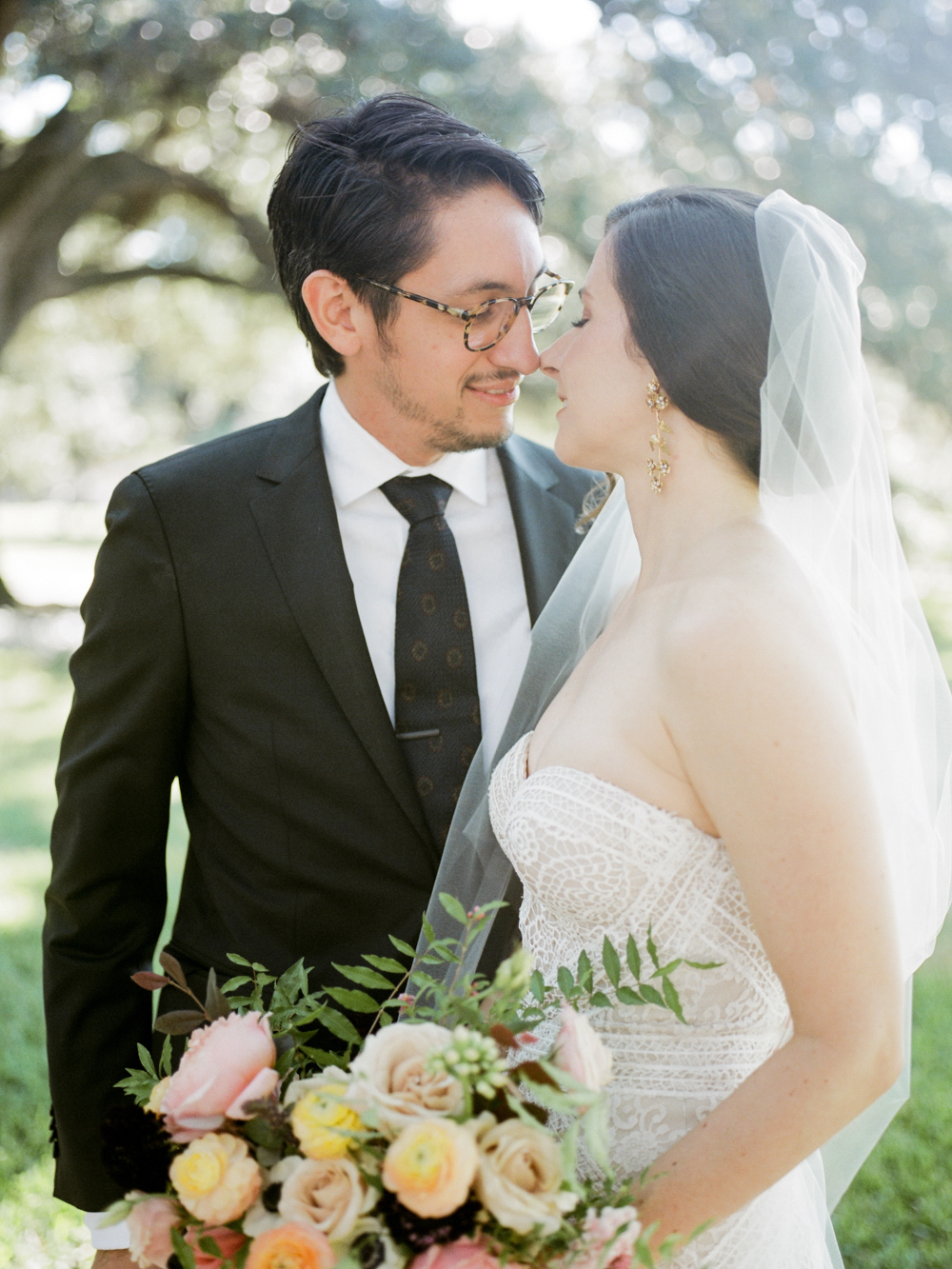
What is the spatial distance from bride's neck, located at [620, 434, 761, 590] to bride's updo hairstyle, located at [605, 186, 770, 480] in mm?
36

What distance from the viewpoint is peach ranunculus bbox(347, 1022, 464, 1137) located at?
1.16 metres

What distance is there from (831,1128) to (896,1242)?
2.23 m

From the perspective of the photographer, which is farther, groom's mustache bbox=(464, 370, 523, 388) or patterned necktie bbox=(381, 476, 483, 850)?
groom's mustache bbox=(464, 370, 523, 388)

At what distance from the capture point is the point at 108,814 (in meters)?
2.28

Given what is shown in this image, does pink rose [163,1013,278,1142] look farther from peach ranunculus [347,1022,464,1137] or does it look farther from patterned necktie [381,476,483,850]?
patterned necktie [381,476,483,850]

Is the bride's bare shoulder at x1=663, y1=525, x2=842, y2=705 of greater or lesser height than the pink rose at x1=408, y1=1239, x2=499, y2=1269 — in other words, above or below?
above

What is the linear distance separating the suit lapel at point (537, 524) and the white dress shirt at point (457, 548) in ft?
0.16

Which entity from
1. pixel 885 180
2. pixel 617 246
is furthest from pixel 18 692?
pixel 617 246

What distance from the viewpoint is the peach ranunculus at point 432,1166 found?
1.09 meters

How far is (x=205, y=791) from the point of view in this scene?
92.0 inches

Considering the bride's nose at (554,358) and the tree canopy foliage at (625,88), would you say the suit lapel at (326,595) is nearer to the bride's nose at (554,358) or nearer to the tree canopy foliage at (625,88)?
the bride's nose at (554,358)

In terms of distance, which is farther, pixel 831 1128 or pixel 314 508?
pixel 314 508

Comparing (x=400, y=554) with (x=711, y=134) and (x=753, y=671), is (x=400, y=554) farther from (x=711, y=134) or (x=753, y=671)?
(x=711, y=134)

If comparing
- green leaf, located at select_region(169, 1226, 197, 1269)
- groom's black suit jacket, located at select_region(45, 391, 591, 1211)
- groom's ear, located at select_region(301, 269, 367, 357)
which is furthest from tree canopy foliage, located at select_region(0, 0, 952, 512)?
green leaf, located at select_region(169, 1226, 197, 1269)
